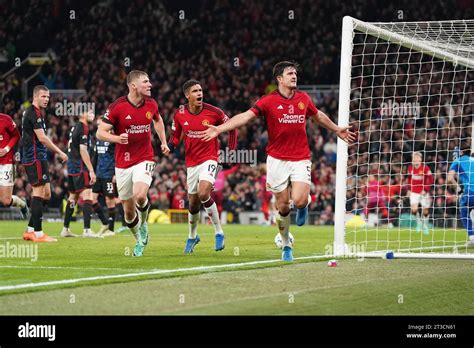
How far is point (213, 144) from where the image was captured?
45.8 ft

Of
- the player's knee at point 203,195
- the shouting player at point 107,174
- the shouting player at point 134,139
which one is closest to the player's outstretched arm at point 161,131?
the shouting player at point 134,139

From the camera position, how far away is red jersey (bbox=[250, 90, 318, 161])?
482 inches

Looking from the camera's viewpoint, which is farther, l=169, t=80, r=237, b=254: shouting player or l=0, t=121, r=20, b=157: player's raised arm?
l=0, t=121, r=20, b=157: player's raised arm

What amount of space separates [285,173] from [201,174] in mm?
1881

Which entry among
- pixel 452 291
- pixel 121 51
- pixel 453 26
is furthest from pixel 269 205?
pixel 452 291

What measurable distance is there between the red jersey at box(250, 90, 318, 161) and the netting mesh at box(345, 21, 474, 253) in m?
1.56

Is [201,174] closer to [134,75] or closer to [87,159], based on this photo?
[134,75]

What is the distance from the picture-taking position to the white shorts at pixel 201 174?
13723 mm

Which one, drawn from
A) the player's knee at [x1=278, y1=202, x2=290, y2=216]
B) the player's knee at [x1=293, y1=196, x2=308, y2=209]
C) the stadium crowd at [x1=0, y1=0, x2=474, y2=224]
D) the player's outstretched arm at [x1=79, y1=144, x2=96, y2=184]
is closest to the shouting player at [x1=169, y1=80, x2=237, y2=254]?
the player's knee at [x1=278, y1=202, x2=290, y2=216]

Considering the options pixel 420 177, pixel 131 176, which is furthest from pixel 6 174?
pixel 420 177

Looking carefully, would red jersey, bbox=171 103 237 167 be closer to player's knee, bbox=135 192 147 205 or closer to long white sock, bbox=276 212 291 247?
player's knee, bbox=135 192 147 205

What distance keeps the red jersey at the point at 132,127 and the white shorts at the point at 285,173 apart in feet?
6.36

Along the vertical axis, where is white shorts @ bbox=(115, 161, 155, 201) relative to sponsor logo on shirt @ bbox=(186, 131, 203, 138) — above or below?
below

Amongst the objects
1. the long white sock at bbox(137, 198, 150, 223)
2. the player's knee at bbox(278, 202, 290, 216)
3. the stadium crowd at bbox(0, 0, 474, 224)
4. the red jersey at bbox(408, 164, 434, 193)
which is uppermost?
the stadium crowd at bbox(0, 0, 474, 224)
